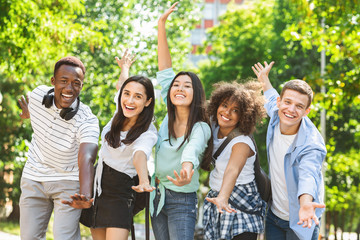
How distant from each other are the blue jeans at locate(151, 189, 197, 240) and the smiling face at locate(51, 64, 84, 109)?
1114 mm

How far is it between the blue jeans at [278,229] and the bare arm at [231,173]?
626mm

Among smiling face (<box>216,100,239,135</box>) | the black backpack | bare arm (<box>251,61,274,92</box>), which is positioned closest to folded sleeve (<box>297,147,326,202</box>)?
the black backpack

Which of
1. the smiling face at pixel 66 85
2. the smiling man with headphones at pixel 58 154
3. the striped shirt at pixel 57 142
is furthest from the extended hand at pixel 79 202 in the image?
the smiling face at pixel 66 85

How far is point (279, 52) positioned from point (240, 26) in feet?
11.4

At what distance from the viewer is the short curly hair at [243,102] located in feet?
13.5

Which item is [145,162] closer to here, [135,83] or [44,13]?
[135,83]

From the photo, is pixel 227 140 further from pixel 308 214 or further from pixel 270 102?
pixel 308 214

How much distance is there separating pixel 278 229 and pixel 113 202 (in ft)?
4.59

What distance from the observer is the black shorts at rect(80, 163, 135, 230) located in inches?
159

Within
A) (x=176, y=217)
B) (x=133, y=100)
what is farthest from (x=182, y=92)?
(x=176, y=217)

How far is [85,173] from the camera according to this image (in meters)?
3.96

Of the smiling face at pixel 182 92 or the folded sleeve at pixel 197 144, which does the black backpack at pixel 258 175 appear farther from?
the smiling face at pixel 182 92

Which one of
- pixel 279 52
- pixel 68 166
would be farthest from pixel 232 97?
pixel 279 52

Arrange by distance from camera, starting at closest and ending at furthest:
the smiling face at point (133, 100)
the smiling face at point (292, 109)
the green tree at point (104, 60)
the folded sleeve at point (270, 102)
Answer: the smiling face at point (292, 109) → the smiling face at point (133, 100) → the folded sleeve at point (270, 102) → the green tree at point (104, 60)
